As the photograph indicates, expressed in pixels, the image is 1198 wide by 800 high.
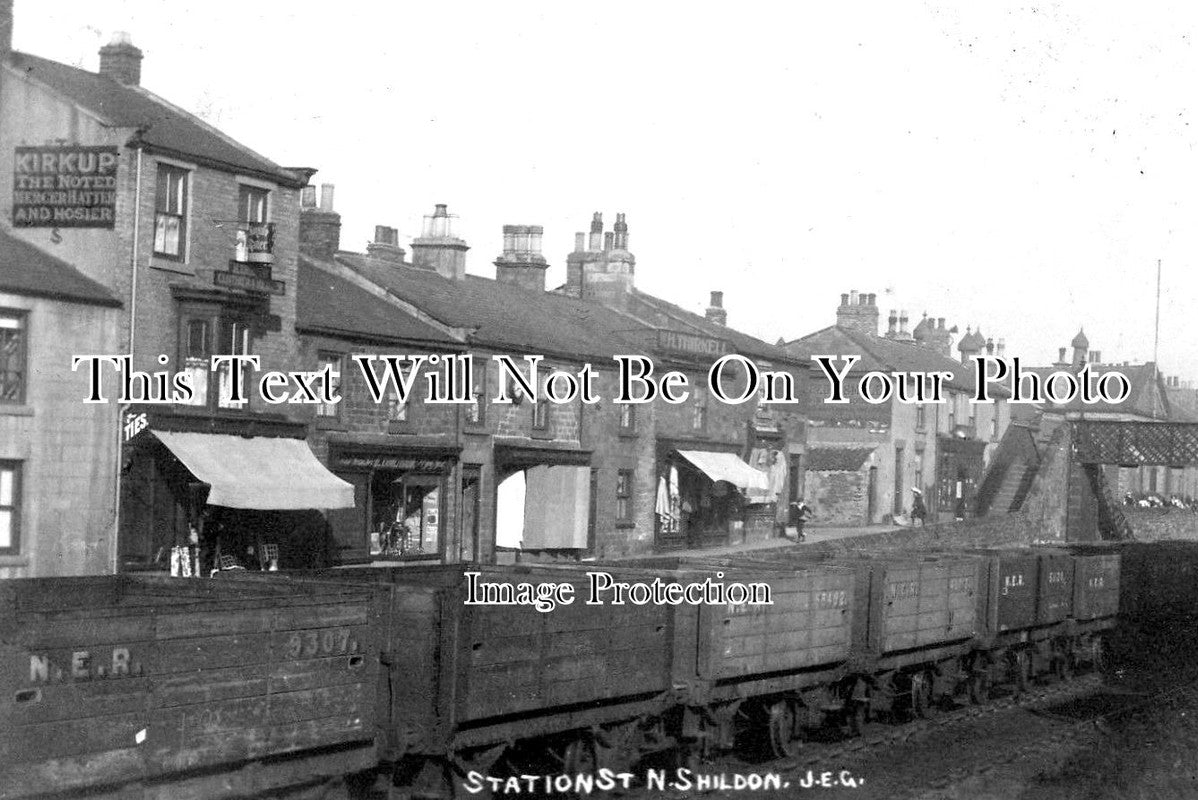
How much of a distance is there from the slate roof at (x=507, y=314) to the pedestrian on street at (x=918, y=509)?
1572 centimetres

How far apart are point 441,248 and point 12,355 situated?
51.8ft

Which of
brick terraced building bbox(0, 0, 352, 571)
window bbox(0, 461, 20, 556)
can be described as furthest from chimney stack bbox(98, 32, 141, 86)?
window bbox(0, 461, 20, 556)

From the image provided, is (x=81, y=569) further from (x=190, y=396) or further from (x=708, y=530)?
(x=708, y=530)

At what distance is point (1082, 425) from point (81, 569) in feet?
124

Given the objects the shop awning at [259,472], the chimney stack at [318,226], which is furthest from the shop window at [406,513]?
the chimney stack at [318,226]

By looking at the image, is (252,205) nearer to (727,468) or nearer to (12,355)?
(12,355)

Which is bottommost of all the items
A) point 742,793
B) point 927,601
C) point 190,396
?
point 742,793

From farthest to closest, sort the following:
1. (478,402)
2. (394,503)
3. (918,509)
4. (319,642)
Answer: (918,509), (478,402), (394,503), (319,642)

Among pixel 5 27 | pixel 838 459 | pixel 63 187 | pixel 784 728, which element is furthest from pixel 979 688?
pixel 838 459

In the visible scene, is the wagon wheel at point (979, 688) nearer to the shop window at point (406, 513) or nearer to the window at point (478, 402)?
the shop window at point (406, 513)

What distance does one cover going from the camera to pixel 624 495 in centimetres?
3794

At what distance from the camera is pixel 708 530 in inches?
1645

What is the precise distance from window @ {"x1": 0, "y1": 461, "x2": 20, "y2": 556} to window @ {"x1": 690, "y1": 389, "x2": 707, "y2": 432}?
21.7 meters

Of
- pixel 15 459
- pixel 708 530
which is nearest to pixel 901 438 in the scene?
pixel 708 530
